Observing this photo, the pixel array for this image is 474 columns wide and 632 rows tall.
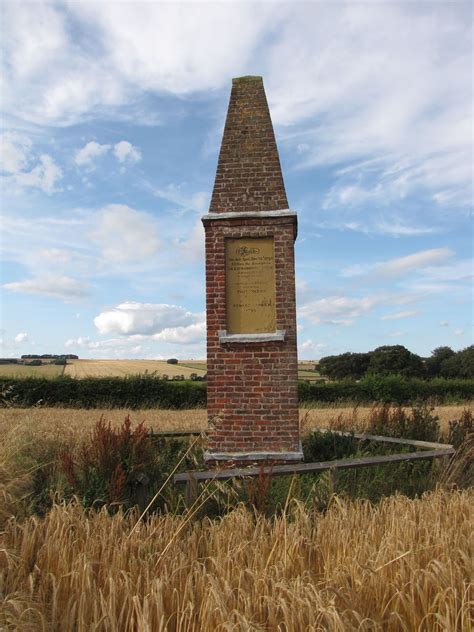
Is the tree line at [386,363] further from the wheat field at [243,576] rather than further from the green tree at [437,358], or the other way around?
the wheat field at [243,576]

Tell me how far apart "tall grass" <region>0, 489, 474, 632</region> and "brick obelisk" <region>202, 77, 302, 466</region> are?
2966mm

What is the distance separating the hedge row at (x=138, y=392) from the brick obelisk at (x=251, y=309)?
51.0 feet

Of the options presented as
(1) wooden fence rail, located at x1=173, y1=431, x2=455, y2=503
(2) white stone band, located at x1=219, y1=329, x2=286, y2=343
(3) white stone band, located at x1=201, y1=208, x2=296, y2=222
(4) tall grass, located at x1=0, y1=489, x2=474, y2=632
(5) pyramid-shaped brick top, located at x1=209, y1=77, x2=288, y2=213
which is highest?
(5) pyramid-shaped brick top, located at x1=209, y1=77, x2=288, y2=213

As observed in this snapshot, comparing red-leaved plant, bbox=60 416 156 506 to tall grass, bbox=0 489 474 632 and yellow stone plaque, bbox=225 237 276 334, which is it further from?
yellow stone plaque, bbox=225 237 276 334

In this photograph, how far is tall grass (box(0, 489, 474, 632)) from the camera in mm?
2746

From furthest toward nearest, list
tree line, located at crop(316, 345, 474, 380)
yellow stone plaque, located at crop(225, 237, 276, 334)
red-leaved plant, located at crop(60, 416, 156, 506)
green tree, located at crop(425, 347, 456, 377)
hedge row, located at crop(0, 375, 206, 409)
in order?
green tree, located at crop(425, 347, 456, 377) < tree line, located at crop(316, 345, 474, 380) < hedge row, located at crop(0, 375, 206, 409) < yellow stone plaque, located at crop(225, 237, 276, 334) < red-leaved plant, located at crop(60, 416, 156, 506)

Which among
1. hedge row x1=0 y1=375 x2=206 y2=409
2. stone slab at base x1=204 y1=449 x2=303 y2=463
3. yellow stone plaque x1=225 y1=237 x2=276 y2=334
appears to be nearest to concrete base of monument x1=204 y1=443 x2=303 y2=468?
stone slab at base x1=204 y1=449 x2=303 y2=463

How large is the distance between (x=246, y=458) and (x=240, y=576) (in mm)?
4289

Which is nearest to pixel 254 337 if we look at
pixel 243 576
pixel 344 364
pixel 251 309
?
pixel 251 309

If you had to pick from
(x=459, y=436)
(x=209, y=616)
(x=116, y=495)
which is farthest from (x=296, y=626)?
(x=459, y=436)

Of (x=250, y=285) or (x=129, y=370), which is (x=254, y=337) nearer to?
(x=250, y=285)

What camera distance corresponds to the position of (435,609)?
10.1 ft

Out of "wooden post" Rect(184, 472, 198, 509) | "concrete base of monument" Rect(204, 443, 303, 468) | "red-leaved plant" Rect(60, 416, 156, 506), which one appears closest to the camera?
"wooden post" Rect(184, 472, 198, 509)

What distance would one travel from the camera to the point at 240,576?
308cm
